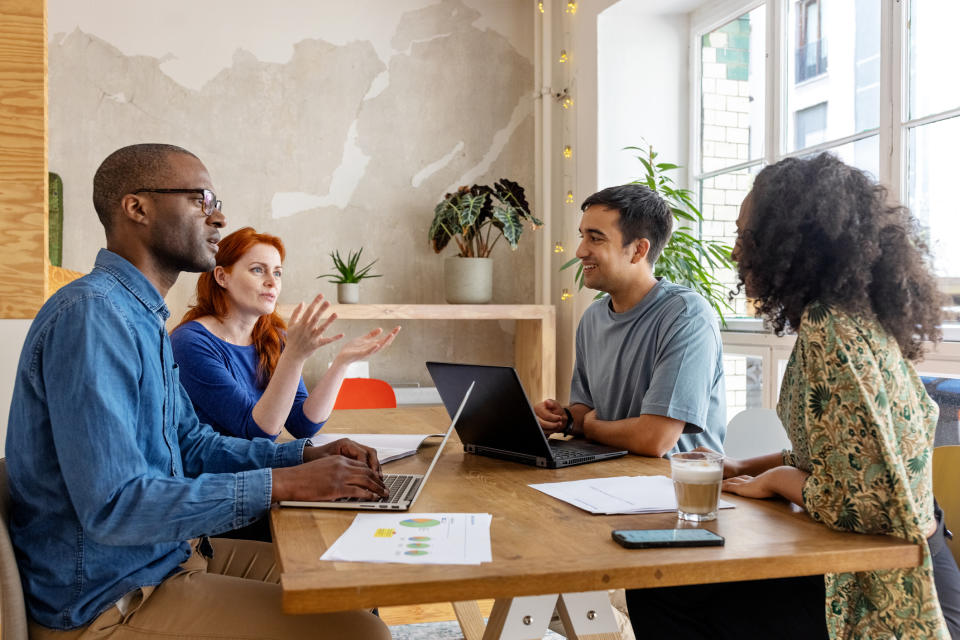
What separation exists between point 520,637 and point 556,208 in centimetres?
320

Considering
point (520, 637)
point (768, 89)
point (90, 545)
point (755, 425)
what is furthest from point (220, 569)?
point (768, 89)

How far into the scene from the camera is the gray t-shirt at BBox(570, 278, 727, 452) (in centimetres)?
188

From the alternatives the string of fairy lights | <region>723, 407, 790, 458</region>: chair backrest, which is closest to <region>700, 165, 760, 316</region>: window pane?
the string of fairy lights

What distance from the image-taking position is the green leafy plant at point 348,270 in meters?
3.92

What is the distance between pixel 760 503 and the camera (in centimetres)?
133

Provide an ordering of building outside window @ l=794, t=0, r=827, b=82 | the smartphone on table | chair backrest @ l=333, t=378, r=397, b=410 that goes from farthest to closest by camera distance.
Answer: chair backrest @ l=333, t=378, r=397, b=410, building outside window @ l=794, t=0, r=827, b=82, the smartphone on table

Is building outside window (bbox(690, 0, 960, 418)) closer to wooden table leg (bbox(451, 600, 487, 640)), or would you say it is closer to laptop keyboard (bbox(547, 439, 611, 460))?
laptop keyboard (bbox(547, 439, 611, 460))

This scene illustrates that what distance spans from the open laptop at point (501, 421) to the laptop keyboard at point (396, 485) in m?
0.15

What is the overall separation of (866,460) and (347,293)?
9.73ft

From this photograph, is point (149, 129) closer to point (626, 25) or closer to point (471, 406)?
point (626, 25)

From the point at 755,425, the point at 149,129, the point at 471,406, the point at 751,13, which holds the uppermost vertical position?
the point at 751,13

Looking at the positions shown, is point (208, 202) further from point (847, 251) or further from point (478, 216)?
point (478, 216)

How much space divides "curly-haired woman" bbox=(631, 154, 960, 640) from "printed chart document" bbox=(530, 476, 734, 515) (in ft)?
0.43

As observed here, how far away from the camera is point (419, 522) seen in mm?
1183
